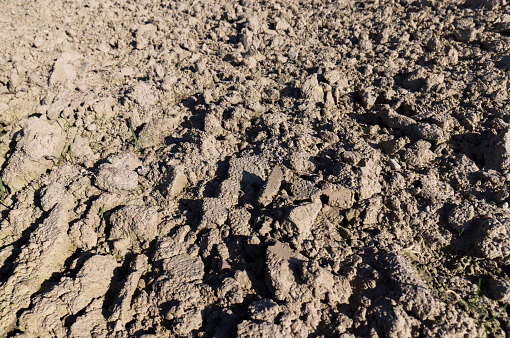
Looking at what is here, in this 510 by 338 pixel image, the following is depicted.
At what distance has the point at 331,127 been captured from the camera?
8.18ft

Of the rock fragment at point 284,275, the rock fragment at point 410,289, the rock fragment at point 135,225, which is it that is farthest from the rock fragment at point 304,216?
the rock fragment at point 135,225

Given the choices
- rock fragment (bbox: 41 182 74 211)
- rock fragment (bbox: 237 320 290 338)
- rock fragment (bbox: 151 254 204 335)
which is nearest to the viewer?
rock fragment (bbox: 237 320 290 338)

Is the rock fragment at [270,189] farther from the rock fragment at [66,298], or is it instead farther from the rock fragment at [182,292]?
the rock fragment at [66,298]

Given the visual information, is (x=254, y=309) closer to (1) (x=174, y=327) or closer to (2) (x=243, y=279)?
(2) (x=243, y=279)

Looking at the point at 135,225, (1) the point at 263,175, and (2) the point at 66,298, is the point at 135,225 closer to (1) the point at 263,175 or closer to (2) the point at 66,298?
(2) the point at 66,298

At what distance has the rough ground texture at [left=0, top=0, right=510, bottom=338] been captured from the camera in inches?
64.9

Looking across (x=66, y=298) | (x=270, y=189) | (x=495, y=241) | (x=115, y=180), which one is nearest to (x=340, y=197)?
(x=270, y=189)

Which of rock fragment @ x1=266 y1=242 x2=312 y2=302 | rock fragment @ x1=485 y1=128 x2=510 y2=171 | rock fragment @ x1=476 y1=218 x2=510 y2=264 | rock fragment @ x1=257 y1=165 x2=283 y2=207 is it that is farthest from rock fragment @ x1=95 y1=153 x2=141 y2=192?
rock fragment @ x1=485 y1=128 x2=510 y2=171

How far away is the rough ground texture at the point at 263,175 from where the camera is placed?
1.65 metres

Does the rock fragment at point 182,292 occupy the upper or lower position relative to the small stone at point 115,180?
lower

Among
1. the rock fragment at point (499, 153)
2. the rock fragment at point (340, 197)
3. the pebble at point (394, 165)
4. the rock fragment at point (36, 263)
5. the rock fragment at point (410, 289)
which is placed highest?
the rock fragment at point (499, 153)

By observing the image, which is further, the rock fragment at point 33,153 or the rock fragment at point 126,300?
the rock fragment at point 33,153

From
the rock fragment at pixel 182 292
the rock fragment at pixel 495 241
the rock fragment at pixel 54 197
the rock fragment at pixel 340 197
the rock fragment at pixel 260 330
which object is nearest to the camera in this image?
the rock fragment at pixel 260 330

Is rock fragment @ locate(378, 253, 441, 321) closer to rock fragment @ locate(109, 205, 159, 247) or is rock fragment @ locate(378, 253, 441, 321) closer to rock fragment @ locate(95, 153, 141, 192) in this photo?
rock fragment @ locate(109, 205, 159, 247)
